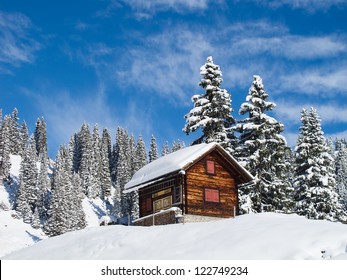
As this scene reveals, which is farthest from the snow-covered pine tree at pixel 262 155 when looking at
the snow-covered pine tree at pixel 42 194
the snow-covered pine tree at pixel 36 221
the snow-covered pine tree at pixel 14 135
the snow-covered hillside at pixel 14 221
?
the snow-covered pine tree at pixel 14 135

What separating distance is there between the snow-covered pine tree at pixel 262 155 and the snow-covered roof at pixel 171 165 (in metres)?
3.03

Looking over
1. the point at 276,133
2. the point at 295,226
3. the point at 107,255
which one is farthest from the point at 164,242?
the point at 276,133

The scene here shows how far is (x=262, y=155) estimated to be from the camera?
43.8 metres

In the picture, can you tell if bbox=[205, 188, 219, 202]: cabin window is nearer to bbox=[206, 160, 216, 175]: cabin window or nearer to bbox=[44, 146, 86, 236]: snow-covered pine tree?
bbox=[206, 160, 216, 175]: cabin window

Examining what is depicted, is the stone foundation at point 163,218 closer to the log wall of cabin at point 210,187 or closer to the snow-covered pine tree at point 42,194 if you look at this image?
the log wall of cabin at point 210,187

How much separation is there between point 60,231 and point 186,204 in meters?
50.6

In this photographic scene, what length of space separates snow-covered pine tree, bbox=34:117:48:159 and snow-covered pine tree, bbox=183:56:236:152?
389ft

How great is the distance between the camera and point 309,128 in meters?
47.1

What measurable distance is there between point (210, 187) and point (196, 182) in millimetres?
1414

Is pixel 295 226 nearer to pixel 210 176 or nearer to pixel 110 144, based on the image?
pixel 210 176

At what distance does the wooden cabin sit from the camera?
39219 mm

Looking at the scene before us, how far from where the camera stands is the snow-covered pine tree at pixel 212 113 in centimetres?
4672

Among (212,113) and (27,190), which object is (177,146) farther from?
(212,113)

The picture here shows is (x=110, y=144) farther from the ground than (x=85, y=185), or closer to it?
farther from the ground
